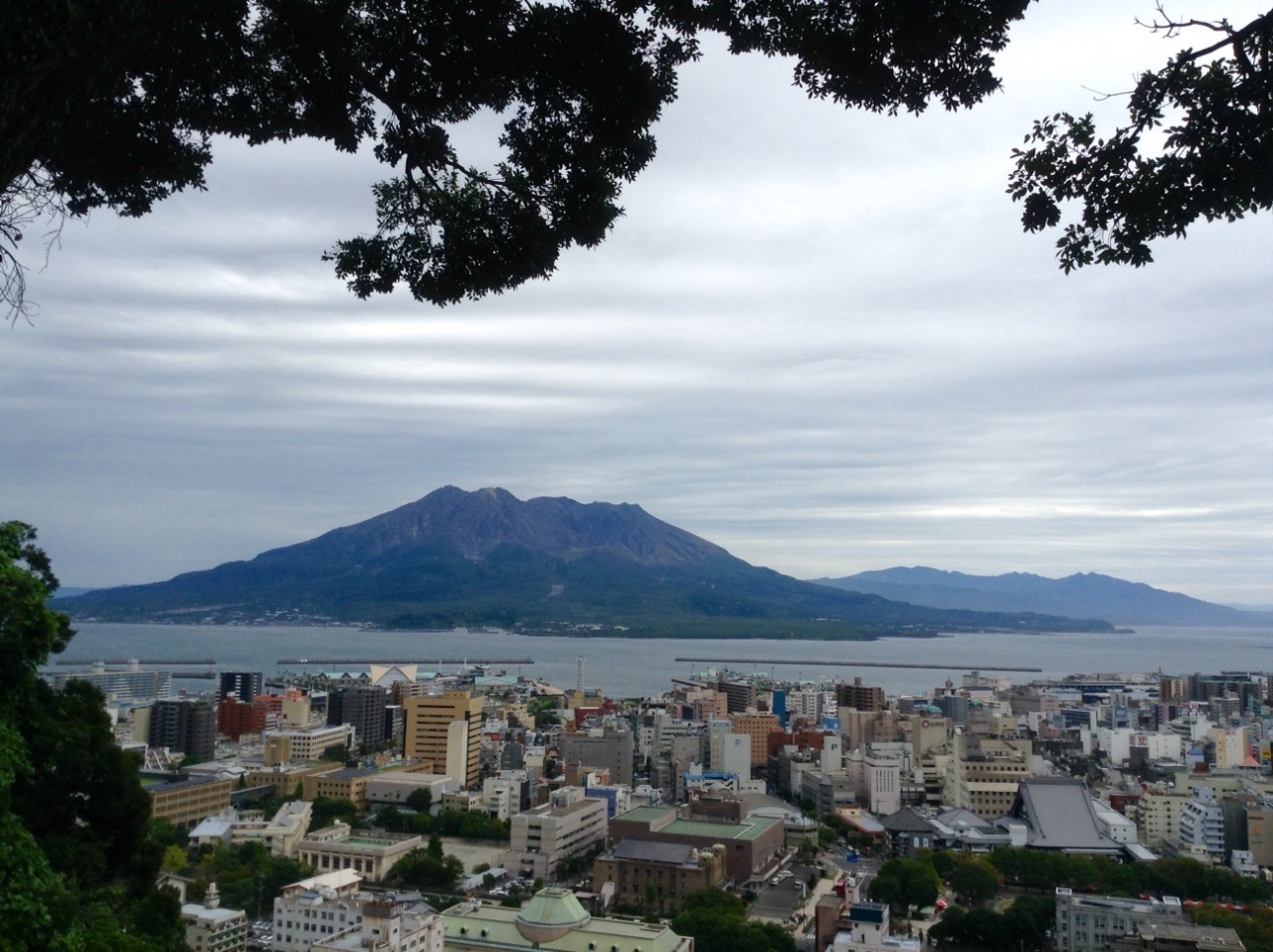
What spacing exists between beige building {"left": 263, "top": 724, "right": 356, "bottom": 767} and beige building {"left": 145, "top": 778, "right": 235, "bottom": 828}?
3638 mm

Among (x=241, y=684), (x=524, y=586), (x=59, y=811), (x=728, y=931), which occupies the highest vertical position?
(x=524, y=586)

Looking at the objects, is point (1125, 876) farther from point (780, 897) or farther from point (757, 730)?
point (757, 730)

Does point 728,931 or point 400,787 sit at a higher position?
point 728,931

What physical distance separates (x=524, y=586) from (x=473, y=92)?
70.0 m

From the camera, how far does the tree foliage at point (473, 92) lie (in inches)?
53.1

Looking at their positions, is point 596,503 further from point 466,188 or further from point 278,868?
point 466,188

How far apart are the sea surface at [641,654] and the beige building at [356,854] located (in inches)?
745

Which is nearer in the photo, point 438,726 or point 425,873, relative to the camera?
point 425,873

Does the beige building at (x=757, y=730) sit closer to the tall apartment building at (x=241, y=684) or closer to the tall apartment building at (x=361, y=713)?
the tall apartment building at (x=361, y=713)

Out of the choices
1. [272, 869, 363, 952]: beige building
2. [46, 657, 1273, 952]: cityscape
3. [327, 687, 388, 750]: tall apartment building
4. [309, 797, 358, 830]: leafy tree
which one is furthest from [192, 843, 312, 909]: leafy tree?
[327, 687, 388, 750]: tall apartment building

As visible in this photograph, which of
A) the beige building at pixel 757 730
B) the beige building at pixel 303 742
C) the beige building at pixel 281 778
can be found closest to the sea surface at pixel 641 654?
the beige building at pixel 757 730

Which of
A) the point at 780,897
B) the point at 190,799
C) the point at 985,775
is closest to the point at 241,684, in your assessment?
Result: the point at 190,799

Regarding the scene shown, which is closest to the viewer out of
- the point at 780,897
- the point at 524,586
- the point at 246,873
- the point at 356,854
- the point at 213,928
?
the point at 213,928

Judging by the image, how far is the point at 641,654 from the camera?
46.2 meters
